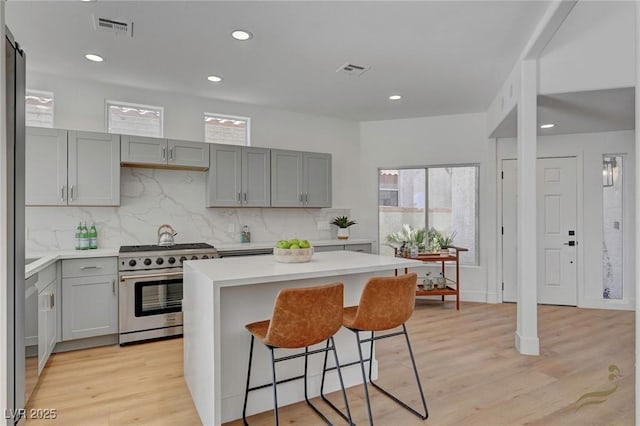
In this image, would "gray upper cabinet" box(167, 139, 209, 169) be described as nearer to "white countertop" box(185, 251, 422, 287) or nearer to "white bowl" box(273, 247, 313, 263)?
"white countertop" box(185, 251, 422, 287)

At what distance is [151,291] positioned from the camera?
3.69 meters

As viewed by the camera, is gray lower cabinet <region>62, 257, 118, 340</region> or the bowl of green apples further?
gray lower cabinet <region>62, 257, 118, 340</region>

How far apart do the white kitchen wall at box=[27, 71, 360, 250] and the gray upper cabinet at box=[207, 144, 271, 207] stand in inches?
13.1

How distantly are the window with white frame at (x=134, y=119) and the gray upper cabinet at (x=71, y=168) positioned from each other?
0.51 meters

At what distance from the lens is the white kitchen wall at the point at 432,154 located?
5289 millimetres

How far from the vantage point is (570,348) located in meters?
3.46

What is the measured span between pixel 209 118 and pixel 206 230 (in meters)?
1.43

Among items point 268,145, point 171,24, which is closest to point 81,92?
point 171,24

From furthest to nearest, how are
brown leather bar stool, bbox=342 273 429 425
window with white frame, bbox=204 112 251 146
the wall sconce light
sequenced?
the wall sconce light → window with white frame, bbox=204 112 251 146 → brown leather bar stool, bbox=342 273 429 425

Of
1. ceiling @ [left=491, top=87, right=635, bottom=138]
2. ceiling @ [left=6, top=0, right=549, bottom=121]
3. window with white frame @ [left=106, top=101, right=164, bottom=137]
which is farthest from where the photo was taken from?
window with white frame @ [left=106, top=101, right=164, bottom=137]

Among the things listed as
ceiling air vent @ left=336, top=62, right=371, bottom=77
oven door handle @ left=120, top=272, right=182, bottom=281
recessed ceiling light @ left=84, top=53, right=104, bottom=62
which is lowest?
oven door handle @ left=120, top=272, right=182, bottom=281

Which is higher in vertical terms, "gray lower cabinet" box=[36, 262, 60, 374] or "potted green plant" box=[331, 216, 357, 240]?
"potted green plant" box=[331, 216, 357, 240]

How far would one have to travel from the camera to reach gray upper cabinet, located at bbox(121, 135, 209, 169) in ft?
12.7

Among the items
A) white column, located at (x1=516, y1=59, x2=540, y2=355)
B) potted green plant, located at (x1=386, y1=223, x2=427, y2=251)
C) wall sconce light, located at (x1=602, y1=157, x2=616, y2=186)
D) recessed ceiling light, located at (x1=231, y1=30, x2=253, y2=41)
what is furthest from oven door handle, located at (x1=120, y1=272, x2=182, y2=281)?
wall sconce light, located at (x1=602, y1=157, x2=616, y2=186)
